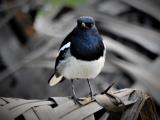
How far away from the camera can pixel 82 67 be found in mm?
3061

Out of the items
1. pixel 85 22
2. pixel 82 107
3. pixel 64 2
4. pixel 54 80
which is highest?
pixel 85 22

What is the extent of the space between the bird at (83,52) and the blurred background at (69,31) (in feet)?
2.98

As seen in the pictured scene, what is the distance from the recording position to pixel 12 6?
217 inches

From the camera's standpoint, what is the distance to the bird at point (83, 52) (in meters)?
3.05

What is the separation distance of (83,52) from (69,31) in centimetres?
149

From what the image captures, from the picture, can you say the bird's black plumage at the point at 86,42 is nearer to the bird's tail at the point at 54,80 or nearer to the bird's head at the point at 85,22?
the bird's head at the point at 85,22

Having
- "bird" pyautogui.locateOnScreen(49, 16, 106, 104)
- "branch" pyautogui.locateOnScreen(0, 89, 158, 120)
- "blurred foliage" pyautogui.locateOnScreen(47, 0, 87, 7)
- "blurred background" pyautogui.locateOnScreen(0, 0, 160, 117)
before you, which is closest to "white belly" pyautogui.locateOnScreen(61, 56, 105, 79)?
"bird" pyautogui.locateOnScreen(49, 16, 106, 104)

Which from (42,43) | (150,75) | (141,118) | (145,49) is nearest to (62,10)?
(42,43)

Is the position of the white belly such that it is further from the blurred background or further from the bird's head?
the blurred background

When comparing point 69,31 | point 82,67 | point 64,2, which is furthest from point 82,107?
point 64,2

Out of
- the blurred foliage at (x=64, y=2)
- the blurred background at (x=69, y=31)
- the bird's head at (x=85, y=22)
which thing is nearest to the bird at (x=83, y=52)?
the bird's head at (x=85, y=22)

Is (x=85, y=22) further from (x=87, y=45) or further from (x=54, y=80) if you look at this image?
(x=54, y=80)

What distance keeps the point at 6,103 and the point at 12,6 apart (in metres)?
3.17

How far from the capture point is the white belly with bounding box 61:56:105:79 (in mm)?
3051
